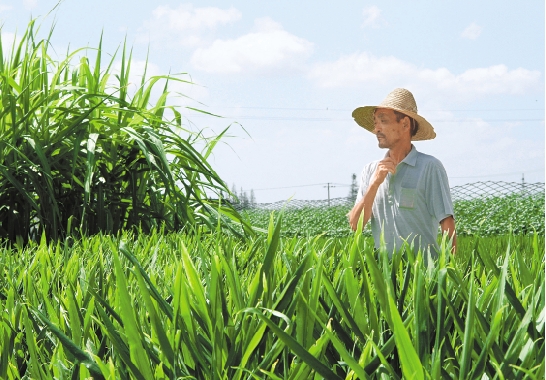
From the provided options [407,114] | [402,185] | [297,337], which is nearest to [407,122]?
[407,114]

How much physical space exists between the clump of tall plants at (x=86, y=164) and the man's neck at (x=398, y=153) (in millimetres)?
1060

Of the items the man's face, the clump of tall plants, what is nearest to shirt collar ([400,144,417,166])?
the man's face

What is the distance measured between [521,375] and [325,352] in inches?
9.6

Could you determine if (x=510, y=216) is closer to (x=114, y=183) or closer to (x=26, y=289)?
(x=114, y=183)

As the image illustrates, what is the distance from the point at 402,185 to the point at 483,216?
10844 mm

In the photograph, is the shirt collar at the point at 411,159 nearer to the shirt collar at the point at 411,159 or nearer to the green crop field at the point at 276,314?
the shirt collar at the point at 411,159

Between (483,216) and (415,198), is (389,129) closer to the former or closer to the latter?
(415,198)

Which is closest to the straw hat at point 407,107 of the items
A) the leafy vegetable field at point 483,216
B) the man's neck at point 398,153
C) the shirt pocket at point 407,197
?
the man's neck at point 398,153

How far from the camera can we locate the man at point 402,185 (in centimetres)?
353

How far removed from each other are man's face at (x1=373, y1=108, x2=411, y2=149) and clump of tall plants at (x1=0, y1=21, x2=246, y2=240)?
3.38 feet

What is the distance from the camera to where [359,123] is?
4461 millimetres

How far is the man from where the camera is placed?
353 cm

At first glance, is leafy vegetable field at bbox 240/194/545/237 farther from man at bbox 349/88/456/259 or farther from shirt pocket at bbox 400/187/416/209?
shirt pocket at bbox 400/187/416/209

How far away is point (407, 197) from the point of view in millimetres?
3629
